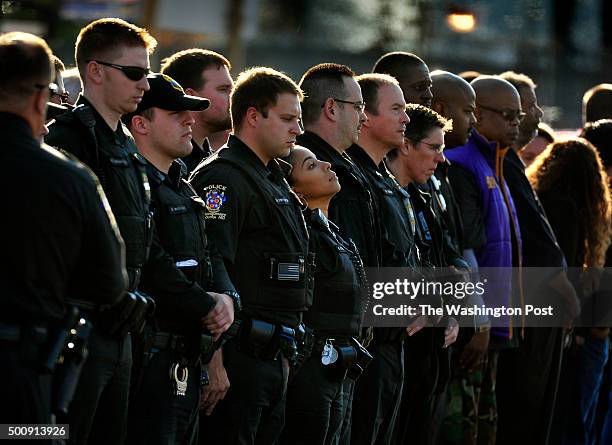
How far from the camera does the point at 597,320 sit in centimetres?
985

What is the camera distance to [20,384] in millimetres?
4355

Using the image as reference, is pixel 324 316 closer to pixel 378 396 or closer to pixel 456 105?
pixel 378 396

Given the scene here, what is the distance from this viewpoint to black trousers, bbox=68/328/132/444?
5.23 meters

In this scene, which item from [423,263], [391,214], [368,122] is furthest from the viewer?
[423,263]

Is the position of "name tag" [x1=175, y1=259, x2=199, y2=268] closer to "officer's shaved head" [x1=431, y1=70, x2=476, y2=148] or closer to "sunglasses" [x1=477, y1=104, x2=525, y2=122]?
"officer's shaved head" [x1=431, y1=70, x2=476, y2=148]

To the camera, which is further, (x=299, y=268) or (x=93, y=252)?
(x=299, y=268)

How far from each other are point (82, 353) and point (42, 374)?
35 cm

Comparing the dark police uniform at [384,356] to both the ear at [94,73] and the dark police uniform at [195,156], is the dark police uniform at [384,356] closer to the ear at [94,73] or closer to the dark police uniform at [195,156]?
the dark police uniform at [195,156]

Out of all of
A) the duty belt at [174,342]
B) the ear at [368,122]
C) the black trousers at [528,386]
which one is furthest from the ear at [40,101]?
the black trousers at [528,386]

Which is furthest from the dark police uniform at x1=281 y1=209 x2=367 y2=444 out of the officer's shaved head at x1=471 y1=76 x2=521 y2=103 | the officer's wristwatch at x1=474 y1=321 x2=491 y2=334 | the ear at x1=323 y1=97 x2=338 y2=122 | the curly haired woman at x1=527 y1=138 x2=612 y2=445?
the curly haired woman at x1=527 y1=138 x2=612 y2=445

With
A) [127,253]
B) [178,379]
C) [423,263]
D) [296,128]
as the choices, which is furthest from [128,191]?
[423,263]

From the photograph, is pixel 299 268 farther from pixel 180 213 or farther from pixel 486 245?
pixel 486 245

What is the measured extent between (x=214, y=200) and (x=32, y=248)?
6.37 ft

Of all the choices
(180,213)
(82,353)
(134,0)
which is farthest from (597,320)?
(134,0)
